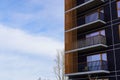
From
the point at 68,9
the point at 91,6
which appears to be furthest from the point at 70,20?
the point at 91,6

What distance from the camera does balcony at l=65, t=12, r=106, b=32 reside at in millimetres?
23516

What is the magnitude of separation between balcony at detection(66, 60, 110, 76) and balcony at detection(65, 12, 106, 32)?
3661 millimetres

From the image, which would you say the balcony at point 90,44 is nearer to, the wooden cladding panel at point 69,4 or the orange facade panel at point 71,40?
the orange facade panel at point 71,40

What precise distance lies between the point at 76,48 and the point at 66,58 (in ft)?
5.57

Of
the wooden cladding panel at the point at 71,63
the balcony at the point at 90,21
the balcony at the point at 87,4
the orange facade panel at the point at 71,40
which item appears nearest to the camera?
the balcony at the point at 90,21

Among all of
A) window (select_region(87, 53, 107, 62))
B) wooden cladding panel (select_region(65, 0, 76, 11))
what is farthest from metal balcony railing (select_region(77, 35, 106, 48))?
wooden cladding panel (select_region(65, 0, 76, 11))

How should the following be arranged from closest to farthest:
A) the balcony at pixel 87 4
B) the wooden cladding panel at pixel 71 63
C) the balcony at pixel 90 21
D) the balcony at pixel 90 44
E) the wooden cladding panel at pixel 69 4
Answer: the balcony at pixel 90 44 → the balcony at pixel 90 21 → the balcony at pixel 87 4 → the wooden cladding panel at pixel 71 63 → the wooden cladding panel at pixel 69 4

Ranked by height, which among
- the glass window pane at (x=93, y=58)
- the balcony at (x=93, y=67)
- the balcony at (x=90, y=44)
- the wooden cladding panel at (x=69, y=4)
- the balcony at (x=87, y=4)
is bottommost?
the balcony at (x=93, y=67)

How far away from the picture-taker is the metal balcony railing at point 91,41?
2297 cm

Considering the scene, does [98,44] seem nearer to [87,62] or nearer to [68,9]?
[87,62]

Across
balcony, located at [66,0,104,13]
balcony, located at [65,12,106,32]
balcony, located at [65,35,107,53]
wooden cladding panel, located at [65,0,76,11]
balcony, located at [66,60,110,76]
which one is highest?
wooden cladding panel, located at [65,0,76,11]

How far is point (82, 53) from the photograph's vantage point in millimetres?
25578

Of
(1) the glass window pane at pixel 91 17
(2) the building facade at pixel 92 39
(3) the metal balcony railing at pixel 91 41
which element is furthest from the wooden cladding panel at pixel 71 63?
(1) the glass window pane at pixel 91 17

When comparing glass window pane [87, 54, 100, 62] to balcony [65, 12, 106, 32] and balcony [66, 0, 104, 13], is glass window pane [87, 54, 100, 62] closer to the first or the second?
balcony [65, 12, 106, 32]
